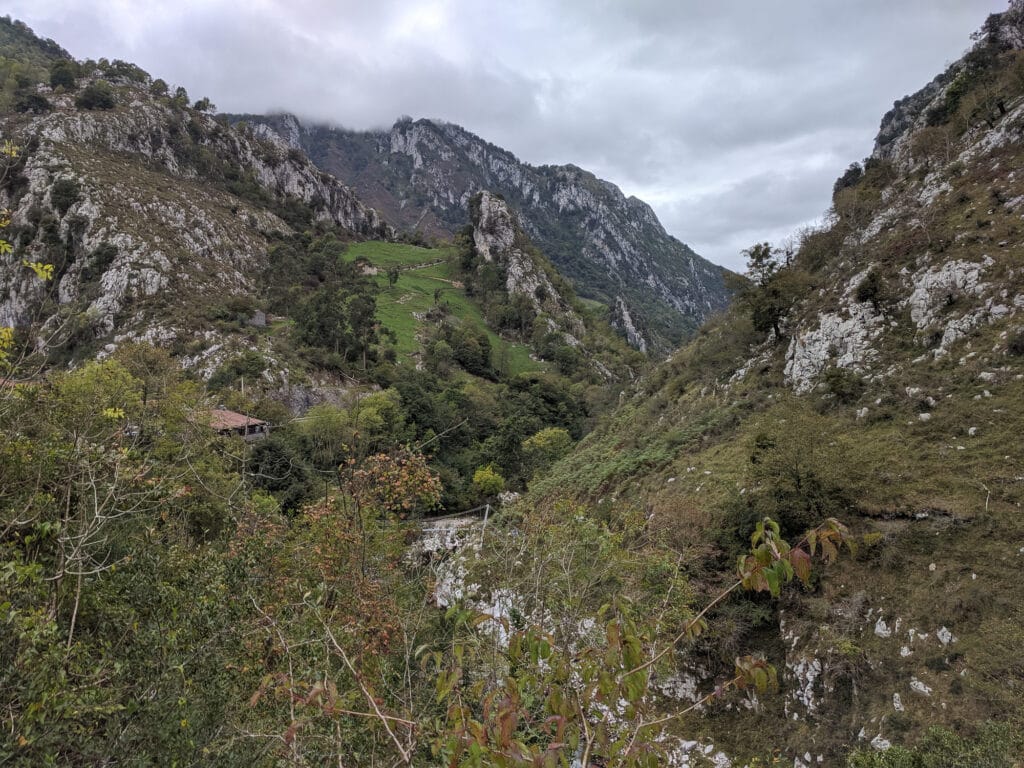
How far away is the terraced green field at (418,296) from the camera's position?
67.1m

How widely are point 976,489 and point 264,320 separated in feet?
195

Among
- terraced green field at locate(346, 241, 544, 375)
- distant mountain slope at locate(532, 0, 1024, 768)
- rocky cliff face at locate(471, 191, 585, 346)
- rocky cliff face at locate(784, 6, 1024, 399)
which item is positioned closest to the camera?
distant mountain slope at locate(532, 0, 1024, 768)

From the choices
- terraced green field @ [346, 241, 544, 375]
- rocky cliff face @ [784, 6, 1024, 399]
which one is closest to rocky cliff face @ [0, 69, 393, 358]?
terraced green field @ [346, 241, 544, 375]

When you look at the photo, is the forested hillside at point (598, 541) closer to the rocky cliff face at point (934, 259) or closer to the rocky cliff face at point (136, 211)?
the rocky cliff face at point (934, 259)

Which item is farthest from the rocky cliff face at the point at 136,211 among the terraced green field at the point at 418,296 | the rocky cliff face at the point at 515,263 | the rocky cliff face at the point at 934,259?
the rocky cliff face at the point at 934,259

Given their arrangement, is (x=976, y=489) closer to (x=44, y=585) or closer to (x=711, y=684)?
(x=711, y=684)

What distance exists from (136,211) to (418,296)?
37.9m

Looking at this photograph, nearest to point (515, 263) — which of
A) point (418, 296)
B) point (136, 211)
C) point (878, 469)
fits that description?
point (418, 296)

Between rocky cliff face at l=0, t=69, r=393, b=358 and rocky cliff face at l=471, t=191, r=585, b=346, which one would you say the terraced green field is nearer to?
rocky cliff face at l=471, t=191, r=585, b=346

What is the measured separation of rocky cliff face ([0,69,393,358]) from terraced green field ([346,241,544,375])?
1798 cm

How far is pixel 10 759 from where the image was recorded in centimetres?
302

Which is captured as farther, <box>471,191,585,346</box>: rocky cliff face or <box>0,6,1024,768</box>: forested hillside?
<box>471,191,585,346</box>: rocky cliff face

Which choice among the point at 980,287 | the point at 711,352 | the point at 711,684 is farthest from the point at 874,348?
the point at 711,684

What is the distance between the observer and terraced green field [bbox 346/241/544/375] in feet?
220
